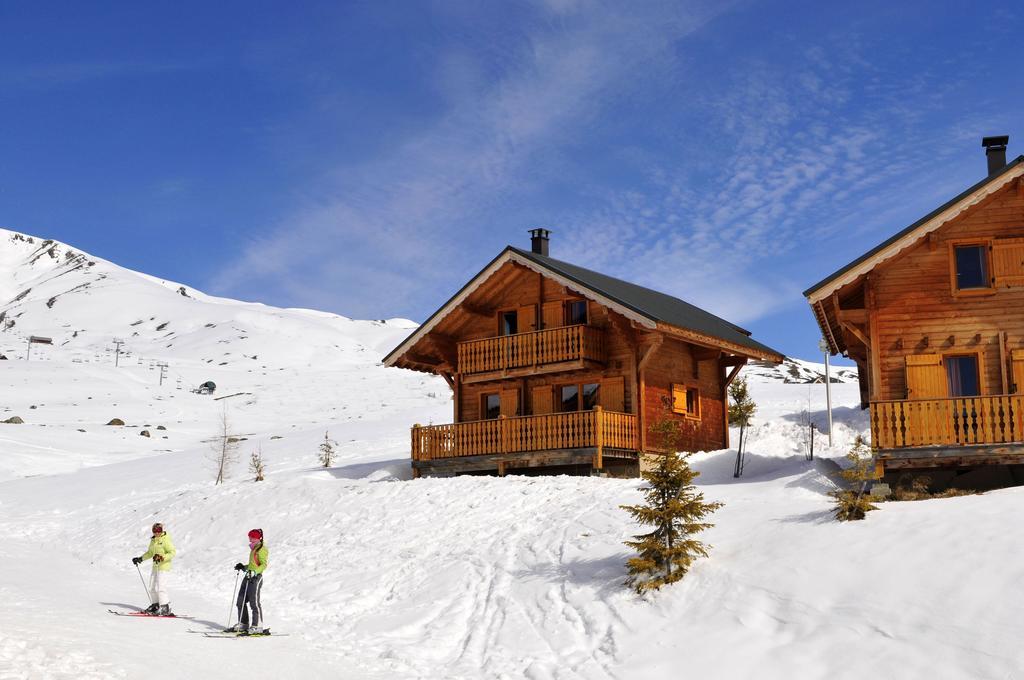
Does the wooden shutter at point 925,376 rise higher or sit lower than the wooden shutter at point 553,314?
lower

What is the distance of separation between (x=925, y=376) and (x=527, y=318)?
12164 millimetres

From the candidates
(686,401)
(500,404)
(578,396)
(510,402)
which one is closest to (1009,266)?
(686,401)

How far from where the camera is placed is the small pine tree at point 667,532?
1566cm

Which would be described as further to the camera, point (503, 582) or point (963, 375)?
point (963, 375)

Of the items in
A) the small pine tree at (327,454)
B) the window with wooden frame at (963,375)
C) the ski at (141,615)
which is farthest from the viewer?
the small pine tree at (327,454)

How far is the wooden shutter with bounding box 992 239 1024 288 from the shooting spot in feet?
70.4

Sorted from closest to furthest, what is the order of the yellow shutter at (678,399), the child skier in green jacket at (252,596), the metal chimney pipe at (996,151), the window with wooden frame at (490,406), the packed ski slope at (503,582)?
the packed ski slope at (503,582), the child skier in green jacket at (252,596), the metal chimney pipe at (996,151), the yellow shutter at (678,399), the window with wooden frame at (490,406)

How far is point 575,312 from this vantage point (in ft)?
98.5

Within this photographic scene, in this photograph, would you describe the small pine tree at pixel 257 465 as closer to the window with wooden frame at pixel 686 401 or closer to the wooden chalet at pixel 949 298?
the window with wooden frame at pixel 686 401

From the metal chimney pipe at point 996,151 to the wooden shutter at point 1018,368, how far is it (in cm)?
476

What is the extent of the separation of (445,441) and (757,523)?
519 inches

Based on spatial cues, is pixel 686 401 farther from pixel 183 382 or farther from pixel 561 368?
pixel 183 382

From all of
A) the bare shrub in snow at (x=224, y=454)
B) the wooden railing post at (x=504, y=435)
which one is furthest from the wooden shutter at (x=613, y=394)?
the bare shrub in snow at (x=224, y=454)

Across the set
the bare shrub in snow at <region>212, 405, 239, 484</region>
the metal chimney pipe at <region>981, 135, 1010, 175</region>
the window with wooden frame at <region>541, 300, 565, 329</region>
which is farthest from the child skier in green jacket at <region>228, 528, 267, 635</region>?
the bare shrub in snow at <region>212, 405, 239, 484</region>
